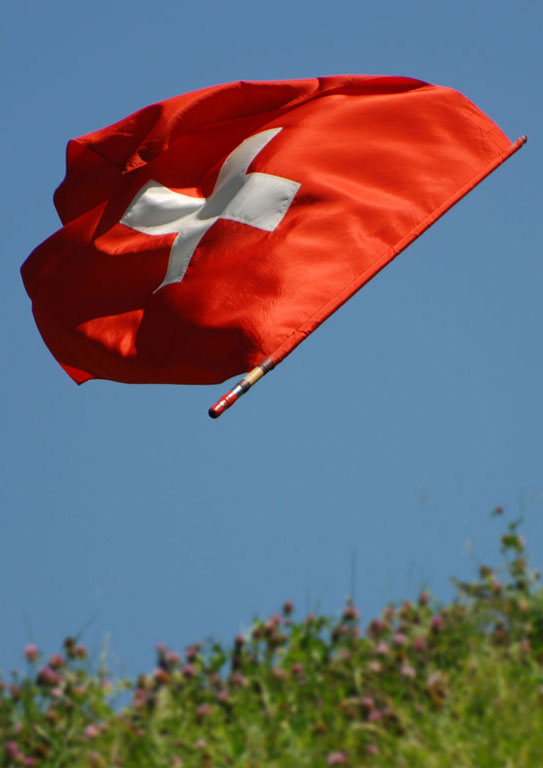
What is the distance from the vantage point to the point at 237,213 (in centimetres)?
815

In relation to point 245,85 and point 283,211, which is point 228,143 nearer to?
point 245,85

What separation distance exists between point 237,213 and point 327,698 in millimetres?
3505

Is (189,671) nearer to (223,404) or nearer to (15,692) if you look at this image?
(15,692)

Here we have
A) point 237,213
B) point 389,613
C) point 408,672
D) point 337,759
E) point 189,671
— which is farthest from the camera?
point 237,213

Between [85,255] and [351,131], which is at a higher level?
[351,131]

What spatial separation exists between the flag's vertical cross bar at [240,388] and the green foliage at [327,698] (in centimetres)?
139

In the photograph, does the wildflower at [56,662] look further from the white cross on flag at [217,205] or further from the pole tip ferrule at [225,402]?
the white cross on flag at [217,205]

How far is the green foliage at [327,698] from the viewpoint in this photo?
5.09m

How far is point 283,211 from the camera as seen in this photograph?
8.05 metres

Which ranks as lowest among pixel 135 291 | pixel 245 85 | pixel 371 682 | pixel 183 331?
pixel 371 682

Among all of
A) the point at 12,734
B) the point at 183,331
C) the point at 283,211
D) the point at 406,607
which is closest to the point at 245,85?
the point at 283,211

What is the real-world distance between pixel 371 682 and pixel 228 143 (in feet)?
14.8

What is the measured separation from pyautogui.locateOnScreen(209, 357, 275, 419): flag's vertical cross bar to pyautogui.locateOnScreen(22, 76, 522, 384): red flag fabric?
0.25 ft

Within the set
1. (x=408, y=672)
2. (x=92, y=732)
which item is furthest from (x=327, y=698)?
(x=92, y=732)
